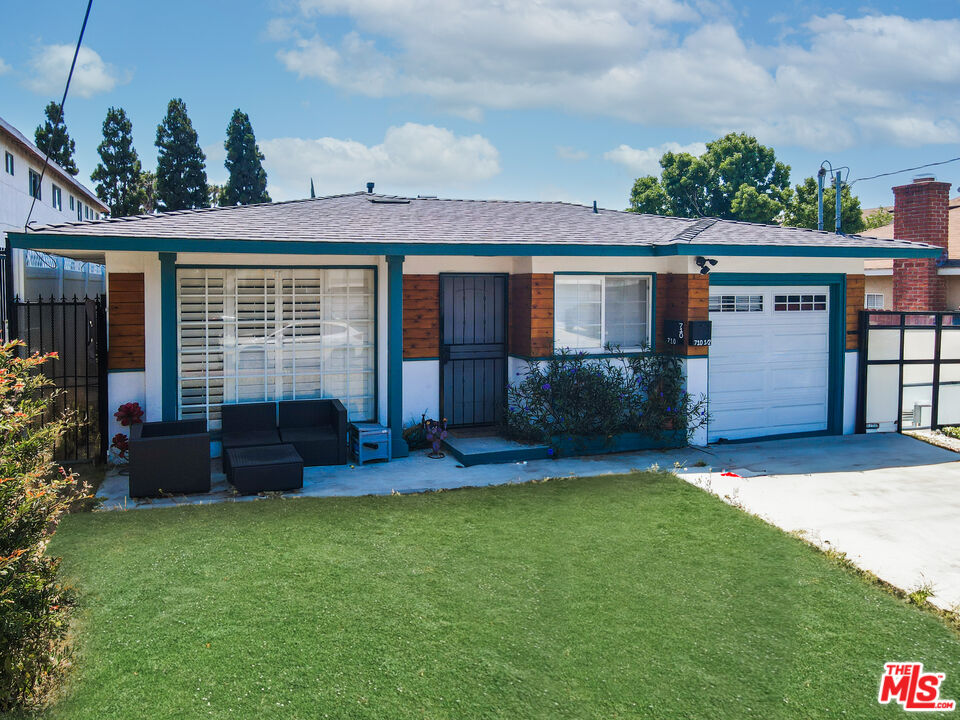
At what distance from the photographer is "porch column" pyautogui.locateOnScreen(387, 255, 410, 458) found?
1004cm

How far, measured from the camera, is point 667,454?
10531 mm

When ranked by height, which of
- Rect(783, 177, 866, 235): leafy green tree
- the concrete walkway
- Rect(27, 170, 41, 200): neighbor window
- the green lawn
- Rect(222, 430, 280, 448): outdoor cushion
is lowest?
the green lawn

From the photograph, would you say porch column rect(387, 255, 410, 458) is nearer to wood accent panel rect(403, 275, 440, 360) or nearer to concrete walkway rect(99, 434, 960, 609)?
concrete walkway rect(99, 434, 960, 609)

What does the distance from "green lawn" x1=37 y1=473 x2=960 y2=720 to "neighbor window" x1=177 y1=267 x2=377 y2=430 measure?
9.14ft

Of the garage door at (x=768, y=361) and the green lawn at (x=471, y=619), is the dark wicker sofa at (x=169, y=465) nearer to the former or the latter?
the green lawn at (x=471, y=619)

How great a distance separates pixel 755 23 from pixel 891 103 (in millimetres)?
21352

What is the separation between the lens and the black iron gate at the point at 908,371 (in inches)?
482

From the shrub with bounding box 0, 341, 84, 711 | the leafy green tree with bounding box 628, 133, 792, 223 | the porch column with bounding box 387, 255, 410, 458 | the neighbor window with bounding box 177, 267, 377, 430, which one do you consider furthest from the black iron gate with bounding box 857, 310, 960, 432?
the leafy green tree with bounding box 628, 133, 792, 223

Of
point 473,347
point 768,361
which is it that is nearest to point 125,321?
point 473,347

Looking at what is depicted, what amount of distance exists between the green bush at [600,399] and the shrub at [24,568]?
6.63 metres

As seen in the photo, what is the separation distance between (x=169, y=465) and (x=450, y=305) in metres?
4.53

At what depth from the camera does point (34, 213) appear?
20875mm

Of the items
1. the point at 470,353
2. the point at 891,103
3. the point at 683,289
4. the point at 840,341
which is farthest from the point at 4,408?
the point at 891,103

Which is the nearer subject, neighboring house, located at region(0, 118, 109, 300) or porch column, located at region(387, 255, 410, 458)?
porch column, located at region(387, 255, 410, 458)
